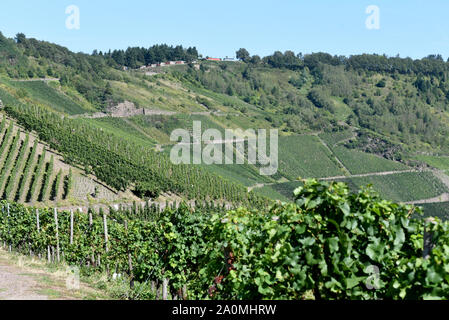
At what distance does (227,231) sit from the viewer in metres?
9.38

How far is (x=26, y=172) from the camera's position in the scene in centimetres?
4681

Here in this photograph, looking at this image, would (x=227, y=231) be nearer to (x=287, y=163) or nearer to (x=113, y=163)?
(x=113, y=163)

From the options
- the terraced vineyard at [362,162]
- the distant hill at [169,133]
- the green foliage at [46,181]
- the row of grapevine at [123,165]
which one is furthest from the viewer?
the terraced vineyard at [362,162]

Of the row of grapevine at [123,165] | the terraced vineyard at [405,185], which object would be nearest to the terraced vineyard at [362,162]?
the terraced vineyard at [405,185]

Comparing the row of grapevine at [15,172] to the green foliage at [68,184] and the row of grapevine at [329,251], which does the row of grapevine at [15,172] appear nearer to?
the green foliage at [68,184]

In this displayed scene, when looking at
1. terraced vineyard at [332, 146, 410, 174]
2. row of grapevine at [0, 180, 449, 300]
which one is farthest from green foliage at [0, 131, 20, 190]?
terraced vineyard at [332, 146, 410, 174]

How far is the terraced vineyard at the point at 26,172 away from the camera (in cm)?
4466

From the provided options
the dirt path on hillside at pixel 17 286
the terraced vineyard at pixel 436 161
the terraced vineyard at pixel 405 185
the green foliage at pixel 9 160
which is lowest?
the terraced vineyard at pixel 405 185

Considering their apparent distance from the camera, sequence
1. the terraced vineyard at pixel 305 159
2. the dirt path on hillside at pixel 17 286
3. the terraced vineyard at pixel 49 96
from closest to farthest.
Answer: the dirt path on hillside at pixel 17 286
the terraced vineyard at pixel 49 96
the terraced vineyard at pixel 305 159

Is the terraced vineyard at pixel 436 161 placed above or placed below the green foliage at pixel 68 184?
below

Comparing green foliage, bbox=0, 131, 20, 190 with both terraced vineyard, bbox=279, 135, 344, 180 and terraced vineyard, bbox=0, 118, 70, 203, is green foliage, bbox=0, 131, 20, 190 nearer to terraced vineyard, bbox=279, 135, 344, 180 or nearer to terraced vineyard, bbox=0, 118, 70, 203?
terraced vineyard, bbox=0, 118, 70, 203

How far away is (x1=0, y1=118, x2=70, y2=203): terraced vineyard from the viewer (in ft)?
147

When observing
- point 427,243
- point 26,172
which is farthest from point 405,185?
point 427,243

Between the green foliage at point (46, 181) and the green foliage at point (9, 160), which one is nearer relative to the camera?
the green foliage at point (9, 160)
